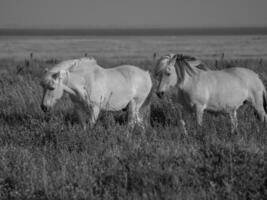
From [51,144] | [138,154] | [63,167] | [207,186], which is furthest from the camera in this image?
[51,144]

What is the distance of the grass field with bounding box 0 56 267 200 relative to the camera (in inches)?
205

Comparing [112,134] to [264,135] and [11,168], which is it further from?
[264,135]

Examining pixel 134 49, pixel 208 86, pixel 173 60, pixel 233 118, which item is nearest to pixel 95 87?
pixel 173 60

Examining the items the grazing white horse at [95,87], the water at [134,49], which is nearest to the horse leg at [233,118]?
the grazing white horse at [95,87]

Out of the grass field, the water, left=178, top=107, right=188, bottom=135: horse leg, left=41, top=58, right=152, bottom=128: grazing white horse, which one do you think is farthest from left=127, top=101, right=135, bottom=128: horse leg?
the water

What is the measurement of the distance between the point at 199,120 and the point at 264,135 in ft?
4.08

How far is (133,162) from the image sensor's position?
591 centimetres

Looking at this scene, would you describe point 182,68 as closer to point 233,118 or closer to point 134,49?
point 233,118

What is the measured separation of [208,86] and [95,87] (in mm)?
1897

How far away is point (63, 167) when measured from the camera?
579 centimetres

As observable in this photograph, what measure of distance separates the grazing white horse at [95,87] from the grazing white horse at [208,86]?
854mm

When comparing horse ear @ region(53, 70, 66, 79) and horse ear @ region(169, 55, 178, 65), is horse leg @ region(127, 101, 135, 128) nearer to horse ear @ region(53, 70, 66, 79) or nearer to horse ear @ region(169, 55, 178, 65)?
horse ear @ region(169, 55, 178, 65)

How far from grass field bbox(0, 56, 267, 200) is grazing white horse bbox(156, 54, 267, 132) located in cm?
34

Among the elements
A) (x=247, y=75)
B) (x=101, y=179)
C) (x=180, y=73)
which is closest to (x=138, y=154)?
(x=101, y=179)
